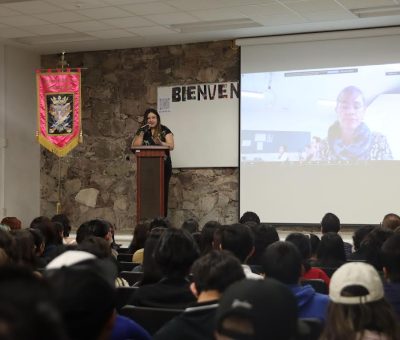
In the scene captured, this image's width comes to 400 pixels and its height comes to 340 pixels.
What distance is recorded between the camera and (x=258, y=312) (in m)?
1.15

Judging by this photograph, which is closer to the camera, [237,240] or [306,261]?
[237,240]

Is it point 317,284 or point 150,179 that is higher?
point 150,179

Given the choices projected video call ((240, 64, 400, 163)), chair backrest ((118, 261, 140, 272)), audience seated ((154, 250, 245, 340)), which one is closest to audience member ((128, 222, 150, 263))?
chair backrest ((118, 261, 140, 272))

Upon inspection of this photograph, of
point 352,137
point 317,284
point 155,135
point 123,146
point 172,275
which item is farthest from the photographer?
point 123,146

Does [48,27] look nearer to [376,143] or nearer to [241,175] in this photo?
[241,175]

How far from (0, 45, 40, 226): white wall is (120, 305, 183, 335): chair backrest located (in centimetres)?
778

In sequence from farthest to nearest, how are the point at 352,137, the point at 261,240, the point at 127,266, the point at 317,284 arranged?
the point at 352,137, the point at 261,240, the point at 127,266, the point at 317,284

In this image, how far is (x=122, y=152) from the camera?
33.9ft

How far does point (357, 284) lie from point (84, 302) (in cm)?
93

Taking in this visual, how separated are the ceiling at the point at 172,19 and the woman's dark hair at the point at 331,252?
3877 millimetres

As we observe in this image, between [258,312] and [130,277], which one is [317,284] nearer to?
[130,277]

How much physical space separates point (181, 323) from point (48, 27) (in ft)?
24.1

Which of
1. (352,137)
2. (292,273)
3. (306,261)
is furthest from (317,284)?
(352,137)

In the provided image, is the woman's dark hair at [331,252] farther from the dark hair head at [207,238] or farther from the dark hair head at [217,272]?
the dark hair head at [217,272]
